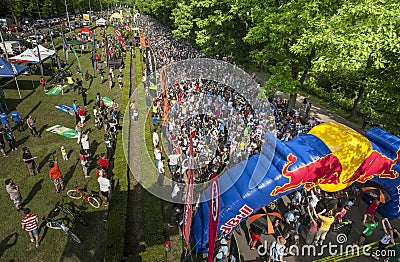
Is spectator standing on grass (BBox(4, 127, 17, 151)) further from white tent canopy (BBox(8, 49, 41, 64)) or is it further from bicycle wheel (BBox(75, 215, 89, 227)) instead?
white tent canopy (BBox(8, 49, 41, 64))

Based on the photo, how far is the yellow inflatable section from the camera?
8.87m

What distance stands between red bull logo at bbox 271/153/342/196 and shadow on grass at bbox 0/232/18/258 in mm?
9197

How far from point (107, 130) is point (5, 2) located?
5646cm

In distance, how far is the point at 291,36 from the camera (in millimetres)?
13891

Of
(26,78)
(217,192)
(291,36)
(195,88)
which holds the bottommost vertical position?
(26,78)

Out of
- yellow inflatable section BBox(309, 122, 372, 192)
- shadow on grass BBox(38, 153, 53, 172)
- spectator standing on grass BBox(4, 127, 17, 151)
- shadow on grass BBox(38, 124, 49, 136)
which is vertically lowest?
shadow on grass BBox(38, 124, 49, 136)

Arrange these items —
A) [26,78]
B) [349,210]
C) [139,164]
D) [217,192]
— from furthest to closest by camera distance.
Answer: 1. [26,78]
2. [139,164]
3. [349,210]
4. [217,192]

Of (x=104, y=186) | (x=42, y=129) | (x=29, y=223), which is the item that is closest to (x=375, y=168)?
(x=104, y=186)

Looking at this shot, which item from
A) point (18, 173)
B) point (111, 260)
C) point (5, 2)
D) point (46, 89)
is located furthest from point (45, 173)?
point (5, 2)

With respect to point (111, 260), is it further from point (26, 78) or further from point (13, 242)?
point (26, 78)

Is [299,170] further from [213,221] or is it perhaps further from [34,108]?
[34,108]

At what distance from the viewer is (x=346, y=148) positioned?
349 inches

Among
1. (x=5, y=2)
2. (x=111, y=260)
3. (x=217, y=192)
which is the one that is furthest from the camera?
(x=5, y=2)

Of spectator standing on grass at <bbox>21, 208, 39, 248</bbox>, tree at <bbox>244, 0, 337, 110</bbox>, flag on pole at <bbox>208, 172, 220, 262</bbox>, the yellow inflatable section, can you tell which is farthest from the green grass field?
tree at <bbox>244, 0, 337, 110</bbox>
